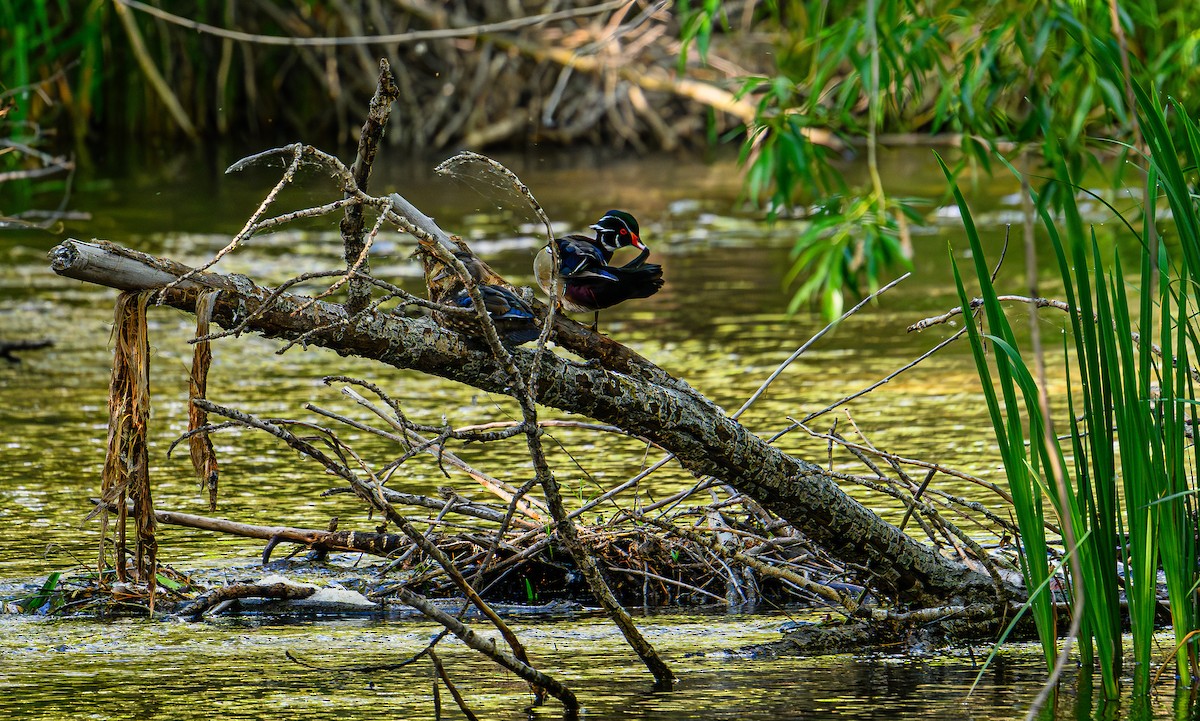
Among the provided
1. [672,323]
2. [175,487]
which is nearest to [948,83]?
[672,323]

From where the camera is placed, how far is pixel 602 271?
3.31 metres

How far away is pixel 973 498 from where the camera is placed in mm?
4902

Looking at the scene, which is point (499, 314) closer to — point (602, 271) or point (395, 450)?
point (602, 271)

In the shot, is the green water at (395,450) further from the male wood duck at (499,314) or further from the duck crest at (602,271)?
the male wood duck at (499,314)

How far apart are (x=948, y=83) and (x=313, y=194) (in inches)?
134

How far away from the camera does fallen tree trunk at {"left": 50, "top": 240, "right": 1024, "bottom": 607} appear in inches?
111

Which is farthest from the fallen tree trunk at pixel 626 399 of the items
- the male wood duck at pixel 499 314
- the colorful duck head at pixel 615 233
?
the colorful duck head at pixel 615 233

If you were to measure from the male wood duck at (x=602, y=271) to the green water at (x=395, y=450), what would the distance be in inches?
8.9

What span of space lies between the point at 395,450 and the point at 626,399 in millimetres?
2672

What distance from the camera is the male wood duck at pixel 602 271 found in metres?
3.29

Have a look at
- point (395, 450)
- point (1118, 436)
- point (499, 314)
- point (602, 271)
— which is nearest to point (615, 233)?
point (602, 271)

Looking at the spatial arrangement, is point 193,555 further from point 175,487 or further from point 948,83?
point 948,83

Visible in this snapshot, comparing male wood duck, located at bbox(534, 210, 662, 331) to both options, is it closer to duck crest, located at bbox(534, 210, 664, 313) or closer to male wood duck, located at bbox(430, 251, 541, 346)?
duck crest, located at bbox(534, 210, 664, 313)

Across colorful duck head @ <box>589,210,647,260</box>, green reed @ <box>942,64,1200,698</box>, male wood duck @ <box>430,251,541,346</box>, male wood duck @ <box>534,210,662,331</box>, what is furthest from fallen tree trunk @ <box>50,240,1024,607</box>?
green reed @ <box>942,64,1200,698</box>
